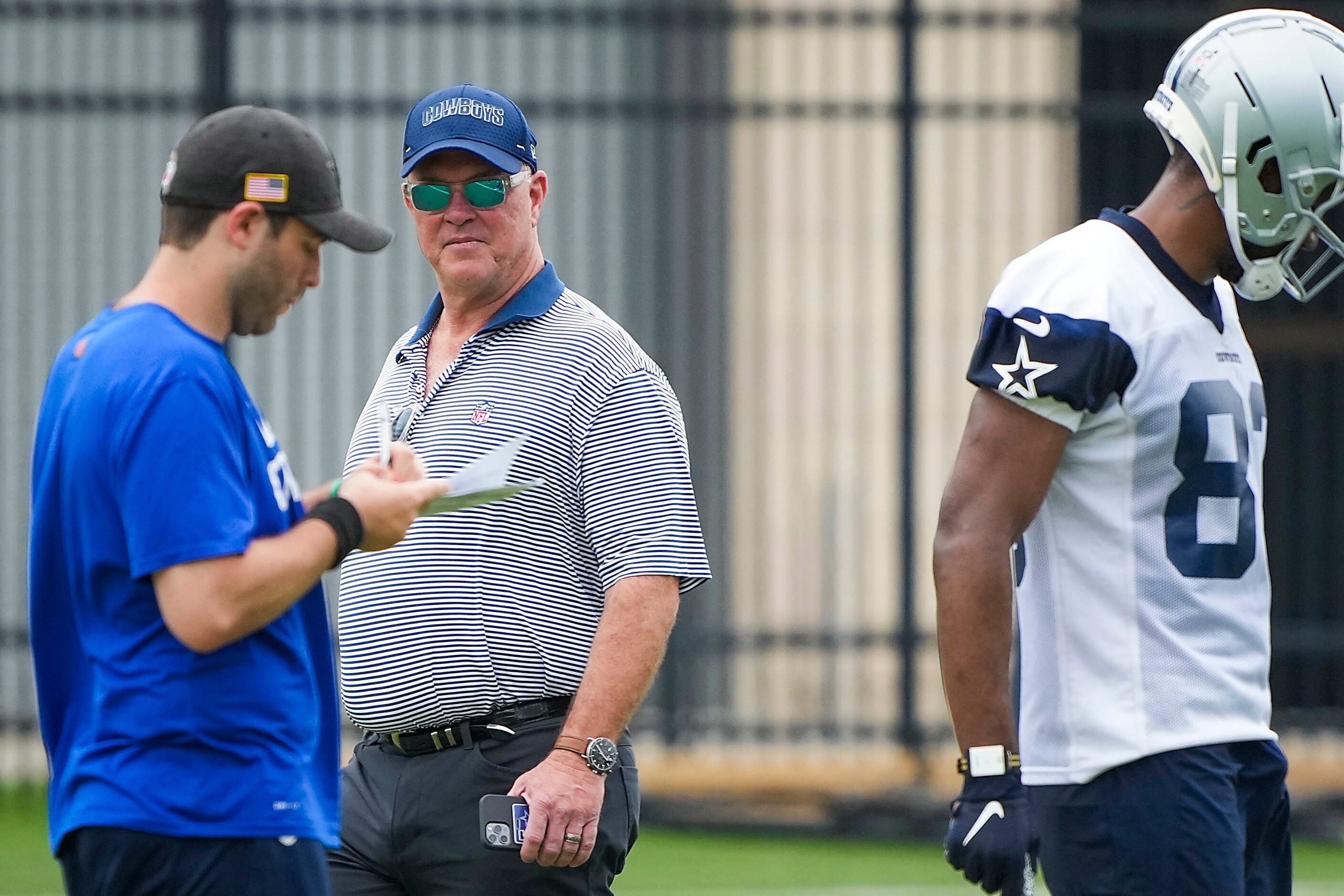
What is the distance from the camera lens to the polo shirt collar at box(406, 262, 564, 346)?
3551mm

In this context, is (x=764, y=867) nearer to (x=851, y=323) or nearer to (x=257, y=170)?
(x=851, y=323)

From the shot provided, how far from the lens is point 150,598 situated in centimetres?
253

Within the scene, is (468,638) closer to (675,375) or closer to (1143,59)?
(675,375)

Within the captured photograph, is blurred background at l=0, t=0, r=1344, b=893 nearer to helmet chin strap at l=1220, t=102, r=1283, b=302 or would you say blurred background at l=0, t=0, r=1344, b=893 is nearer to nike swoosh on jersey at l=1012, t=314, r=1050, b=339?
helmet chin strap at l=1220, t=102, r=1283, b=302

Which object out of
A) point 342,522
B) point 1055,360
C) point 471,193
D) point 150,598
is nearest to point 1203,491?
point 1055,360

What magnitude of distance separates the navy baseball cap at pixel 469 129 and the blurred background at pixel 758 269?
4.60 m

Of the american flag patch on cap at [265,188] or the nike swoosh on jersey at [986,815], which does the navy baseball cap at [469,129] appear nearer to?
the american flag patch on cap at [265,188]

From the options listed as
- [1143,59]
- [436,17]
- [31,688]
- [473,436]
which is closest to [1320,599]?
[1143,59]

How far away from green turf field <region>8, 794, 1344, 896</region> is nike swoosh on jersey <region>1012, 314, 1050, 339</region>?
403 cm

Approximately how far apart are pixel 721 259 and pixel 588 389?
5.29 meters

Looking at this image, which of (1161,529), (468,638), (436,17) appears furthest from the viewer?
(436,17)

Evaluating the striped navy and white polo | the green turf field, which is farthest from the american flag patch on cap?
the green turf field

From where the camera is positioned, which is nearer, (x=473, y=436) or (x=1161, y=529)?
(x=1161, y=529)

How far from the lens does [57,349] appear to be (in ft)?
28.1
